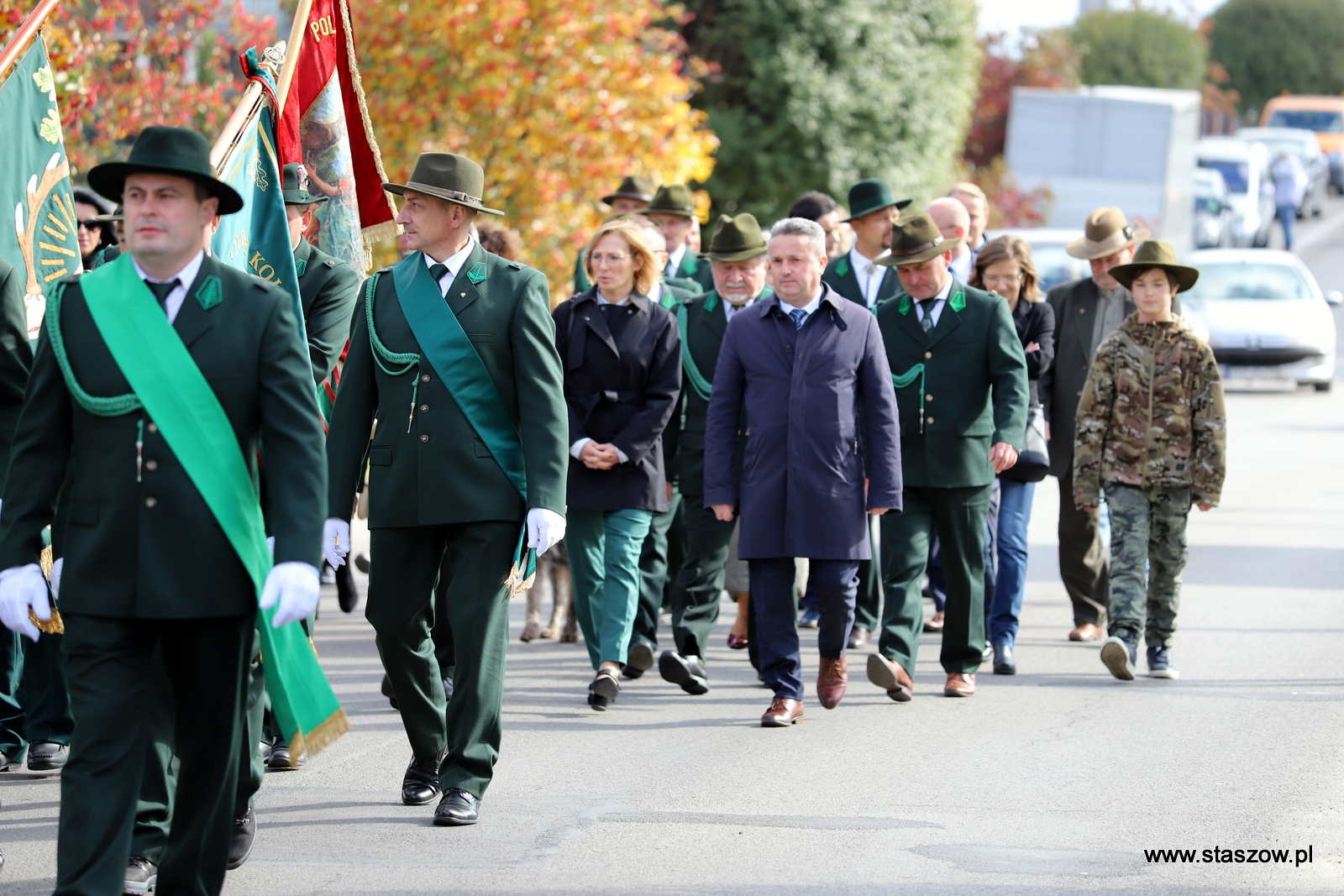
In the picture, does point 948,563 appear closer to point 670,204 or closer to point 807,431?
point 807,431

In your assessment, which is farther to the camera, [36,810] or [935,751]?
[935,751]

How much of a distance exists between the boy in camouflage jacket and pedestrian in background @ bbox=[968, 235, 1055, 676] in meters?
0.48

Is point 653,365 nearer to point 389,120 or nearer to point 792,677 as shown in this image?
point 792,677

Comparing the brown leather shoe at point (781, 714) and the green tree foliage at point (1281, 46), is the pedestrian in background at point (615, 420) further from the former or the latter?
the green tree foliage at point (1281, 46)

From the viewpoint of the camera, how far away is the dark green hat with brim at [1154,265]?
8758 mm

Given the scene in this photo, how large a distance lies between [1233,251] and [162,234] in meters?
22.3

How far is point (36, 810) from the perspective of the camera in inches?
247

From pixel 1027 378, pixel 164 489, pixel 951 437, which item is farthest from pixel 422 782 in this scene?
pixel 1027 378

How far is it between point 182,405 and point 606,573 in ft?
12.8

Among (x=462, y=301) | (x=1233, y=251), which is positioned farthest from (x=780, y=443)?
(x=1233, y=251)

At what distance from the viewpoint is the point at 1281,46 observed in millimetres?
80125

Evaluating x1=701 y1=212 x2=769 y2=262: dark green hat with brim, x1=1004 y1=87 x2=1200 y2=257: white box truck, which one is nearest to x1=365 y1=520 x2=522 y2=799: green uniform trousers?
x1=701 y1=212 x2=769 y2=262: dark green hat with brim

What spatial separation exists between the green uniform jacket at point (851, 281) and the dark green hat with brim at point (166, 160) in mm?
5545

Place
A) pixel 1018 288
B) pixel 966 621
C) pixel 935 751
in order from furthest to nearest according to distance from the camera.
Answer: pixel 1018 288
pixel 966 621
pixel 935 751
